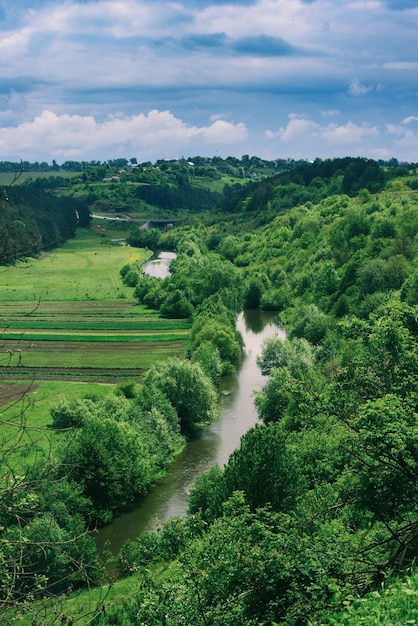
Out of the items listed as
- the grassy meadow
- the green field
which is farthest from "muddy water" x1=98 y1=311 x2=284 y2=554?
the green field

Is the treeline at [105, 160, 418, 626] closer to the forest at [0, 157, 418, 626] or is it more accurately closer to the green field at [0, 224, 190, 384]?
the forest at [0, 157, 418, 626]

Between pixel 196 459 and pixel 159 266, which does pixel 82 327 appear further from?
pixel 159 266

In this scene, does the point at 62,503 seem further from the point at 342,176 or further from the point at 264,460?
the point at 342,176

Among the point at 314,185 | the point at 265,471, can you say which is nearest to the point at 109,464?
the point at 265,471

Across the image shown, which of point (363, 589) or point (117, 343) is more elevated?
point (363, 589)

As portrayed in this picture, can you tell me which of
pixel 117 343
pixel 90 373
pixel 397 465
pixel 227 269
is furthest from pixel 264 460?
pixel 227 269
